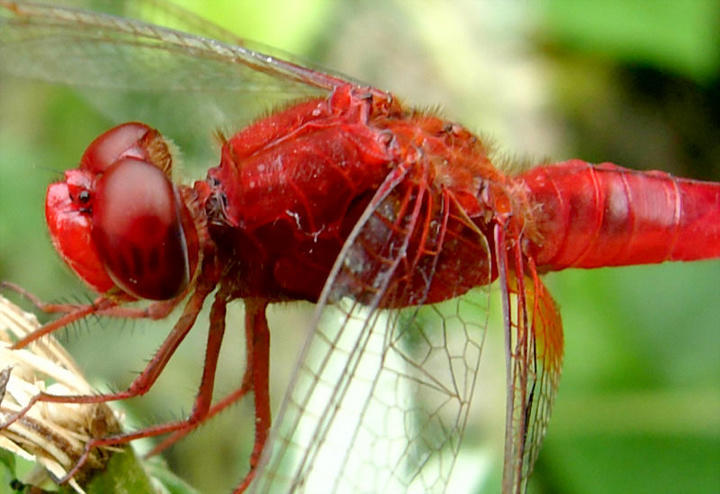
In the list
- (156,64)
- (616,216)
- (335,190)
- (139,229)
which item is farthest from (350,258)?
(156,64)

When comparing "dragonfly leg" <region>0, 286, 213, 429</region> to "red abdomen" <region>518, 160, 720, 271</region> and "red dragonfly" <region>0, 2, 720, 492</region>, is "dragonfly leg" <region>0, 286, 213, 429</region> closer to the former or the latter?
"red dragonfly" <region>0, 2, 720, 492</region>

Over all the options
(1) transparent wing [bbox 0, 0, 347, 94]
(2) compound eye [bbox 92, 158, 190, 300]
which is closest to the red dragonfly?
(2) compound eye [bbox 92, 158, 190, 300]

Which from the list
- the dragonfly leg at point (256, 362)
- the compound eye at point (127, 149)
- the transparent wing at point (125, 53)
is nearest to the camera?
the compound eye at point (127, 149)

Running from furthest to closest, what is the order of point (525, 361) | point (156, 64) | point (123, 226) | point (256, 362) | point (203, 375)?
point (156, 64)
point (256, 362)
point (203, 375)
point (525, 361)
point (123, 226)

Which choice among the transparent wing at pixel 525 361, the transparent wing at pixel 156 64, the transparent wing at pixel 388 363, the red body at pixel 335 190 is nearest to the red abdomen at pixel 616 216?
the red body at pixel 335 190

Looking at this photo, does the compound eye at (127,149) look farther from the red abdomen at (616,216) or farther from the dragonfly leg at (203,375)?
the red abdomen at (616,216)

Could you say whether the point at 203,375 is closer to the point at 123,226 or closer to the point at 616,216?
the point at 123,226
